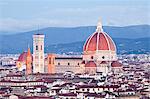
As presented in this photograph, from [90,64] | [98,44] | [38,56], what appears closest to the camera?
[90,64]

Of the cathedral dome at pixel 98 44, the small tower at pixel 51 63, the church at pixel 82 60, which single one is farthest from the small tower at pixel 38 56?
the cathedral dome at pixel 98 44

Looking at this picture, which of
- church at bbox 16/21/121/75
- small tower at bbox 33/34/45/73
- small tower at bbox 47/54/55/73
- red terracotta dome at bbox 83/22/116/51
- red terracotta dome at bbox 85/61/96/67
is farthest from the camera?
red terracotta dome at bbox 83/22/116/51

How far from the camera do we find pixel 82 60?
304ft

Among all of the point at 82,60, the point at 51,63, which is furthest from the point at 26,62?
the point at 82,60

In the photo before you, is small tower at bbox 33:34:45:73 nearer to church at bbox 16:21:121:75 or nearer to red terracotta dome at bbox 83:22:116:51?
church at bbox 16:21:121:75

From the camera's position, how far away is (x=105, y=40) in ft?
310

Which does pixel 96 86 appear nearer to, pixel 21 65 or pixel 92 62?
pixel 92 62

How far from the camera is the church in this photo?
9056cm

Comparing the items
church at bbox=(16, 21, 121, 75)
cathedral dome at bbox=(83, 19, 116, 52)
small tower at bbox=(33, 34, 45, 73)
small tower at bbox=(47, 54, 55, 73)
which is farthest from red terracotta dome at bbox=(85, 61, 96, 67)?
small tower at bbox=(33, 34, 45, 73)

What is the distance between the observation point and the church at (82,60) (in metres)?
90.6

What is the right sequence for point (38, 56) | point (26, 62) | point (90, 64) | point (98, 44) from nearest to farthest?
point (90, 64) < point (38, 56) < point (26, 62) < point (98, 44)

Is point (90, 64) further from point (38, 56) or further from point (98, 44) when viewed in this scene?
point (38, 56)

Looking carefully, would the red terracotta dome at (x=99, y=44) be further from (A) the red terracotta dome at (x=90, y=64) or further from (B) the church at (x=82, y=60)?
(A) the red terracotta dome at (x=90, y=64)

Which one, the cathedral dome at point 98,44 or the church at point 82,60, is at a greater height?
the cathedral dome at point 98,44
